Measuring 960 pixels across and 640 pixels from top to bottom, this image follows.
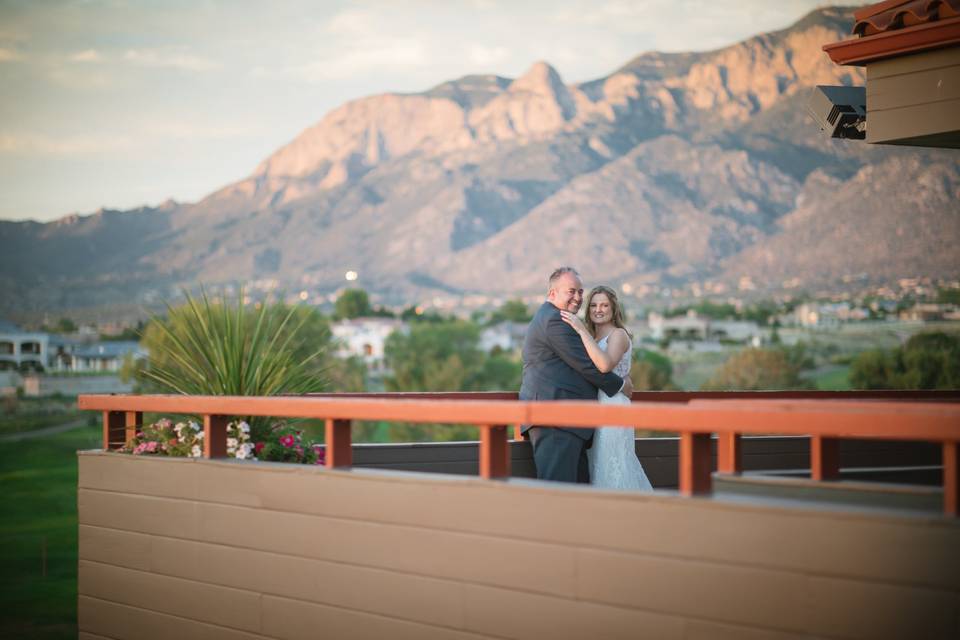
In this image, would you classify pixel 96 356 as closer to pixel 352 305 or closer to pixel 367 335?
pixel 367 335

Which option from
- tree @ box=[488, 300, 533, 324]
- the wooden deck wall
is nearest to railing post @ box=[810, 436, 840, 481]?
the wooden deck wall

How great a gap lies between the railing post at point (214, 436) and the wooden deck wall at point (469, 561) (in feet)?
0.19

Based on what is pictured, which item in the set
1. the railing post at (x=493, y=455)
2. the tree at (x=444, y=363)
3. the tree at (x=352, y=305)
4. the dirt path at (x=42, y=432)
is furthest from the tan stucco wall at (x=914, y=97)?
the tree at (x=352, y=305)

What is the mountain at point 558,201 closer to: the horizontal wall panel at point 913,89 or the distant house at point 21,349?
the distant house at point 21,349

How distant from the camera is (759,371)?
73.1 metres

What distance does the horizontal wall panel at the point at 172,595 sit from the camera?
155 inches

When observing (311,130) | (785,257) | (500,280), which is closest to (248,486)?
(785,257)

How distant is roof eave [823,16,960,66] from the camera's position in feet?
14.3

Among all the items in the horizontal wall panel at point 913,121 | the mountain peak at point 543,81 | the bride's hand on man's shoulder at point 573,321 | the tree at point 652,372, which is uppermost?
the mountain peak at point 543,81

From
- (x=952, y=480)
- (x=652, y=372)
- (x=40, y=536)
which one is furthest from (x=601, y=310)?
(x=652, y=372)

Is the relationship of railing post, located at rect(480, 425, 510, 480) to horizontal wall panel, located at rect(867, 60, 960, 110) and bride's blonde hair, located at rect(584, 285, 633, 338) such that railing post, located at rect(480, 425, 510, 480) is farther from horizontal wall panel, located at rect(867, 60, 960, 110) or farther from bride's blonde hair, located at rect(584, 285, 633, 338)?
horizontal wall panel, located at rect(867, 60, 960, 110)

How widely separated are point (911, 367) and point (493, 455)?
67196 millimetres

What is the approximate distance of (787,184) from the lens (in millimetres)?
101500

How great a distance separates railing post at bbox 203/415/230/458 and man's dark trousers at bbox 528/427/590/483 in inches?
52.2
